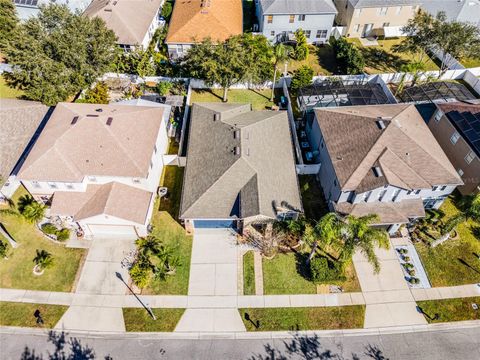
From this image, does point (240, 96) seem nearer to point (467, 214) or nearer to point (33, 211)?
point (33, 211)

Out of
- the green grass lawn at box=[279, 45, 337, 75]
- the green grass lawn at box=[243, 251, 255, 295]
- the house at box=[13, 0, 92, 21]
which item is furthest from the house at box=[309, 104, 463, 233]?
the house at box=[13, 0, 92, 21]

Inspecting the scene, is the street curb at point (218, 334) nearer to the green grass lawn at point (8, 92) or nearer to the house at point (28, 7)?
the green grass lawn at point (8, 92)

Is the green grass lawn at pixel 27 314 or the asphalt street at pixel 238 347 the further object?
the green grass lawn at pixel 27 314

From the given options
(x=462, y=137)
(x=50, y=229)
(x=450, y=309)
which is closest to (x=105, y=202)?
(x=50, y=229)

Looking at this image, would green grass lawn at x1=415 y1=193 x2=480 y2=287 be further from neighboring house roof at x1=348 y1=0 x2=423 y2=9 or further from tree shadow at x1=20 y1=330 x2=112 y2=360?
neighboring house roof at x1=348 y1=0 x2=423 y2=9

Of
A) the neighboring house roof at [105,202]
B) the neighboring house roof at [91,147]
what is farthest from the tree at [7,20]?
the neighboring house roof at [105,202]

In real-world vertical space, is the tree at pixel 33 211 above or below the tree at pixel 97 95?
below

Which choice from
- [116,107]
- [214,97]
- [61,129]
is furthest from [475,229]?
[61,129]
